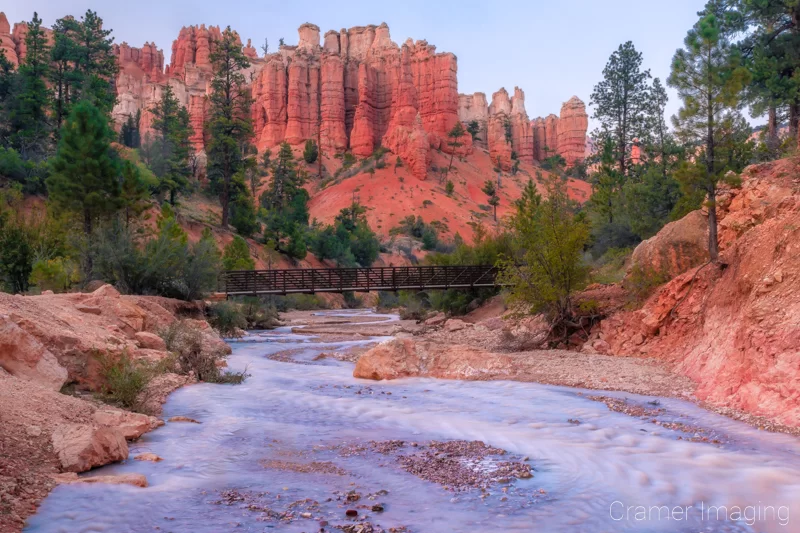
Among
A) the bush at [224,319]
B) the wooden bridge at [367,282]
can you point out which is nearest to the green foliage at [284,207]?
the wooden bridge at [367,282]

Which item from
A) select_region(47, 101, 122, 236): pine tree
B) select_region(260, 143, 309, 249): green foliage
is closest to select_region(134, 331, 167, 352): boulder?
select_region(47, 101, 122, 236): pine tree

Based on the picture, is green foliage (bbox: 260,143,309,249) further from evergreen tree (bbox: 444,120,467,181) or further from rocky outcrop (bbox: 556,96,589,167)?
rocky outcrop (bbox: 556,96,589,167)

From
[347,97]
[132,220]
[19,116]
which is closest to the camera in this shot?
[132,220]

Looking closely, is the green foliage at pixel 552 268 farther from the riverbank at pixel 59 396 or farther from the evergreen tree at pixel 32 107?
the evergreen tree at pixel 32 107

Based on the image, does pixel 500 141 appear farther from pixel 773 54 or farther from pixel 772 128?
pixel 773 54

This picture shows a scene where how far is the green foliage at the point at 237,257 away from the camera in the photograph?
125 feet

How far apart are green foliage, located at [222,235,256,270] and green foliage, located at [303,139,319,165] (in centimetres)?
4713

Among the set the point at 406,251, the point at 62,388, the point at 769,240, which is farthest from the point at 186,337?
the point at 406,251

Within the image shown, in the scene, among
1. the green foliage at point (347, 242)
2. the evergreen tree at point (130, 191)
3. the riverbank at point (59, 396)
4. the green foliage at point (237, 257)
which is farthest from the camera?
the green foliage at point (347, 242)

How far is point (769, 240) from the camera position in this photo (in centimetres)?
1117

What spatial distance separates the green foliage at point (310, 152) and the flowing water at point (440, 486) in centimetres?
7954

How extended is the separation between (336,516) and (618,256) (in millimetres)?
24071

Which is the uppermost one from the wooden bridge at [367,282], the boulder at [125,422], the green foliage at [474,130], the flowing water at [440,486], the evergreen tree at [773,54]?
the green foliage at [474,130]

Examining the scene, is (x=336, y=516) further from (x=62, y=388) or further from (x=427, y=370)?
(x=427, y=370)
